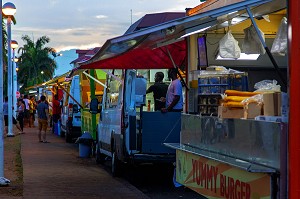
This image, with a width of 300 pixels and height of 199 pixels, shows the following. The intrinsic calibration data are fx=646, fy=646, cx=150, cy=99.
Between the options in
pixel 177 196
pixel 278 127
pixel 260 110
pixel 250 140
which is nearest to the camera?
pixel 278 127

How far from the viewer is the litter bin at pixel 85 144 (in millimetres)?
17547

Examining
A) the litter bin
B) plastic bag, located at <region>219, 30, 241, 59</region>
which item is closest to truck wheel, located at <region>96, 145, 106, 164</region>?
the litter bin

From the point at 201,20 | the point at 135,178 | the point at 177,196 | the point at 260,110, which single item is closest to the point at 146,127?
the point at 177,196

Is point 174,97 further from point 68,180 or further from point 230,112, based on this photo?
point 230,112

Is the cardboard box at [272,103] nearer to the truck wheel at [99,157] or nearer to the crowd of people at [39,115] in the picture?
the truck wheel at [99,157]

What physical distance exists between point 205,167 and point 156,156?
5.46 metres

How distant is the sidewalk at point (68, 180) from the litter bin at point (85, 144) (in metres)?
0.24

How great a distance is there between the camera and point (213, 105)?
7.18 m

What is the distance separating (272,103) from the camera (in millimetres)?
5082

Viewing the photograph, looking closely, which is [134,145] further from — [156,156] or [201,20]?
[201,20]

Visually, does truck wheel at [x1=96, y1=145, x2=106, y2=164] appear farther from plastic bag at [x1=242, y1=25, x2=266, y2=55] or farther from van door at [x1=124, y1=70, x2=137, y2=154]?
plastic bag at [x1=242, y1=25, x2=266, y2=55]

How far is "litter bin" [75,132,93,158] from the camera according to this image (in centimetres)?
1755

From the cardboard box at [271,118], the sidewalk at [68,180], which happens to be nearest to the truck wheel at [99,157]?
the sidewalk at [68,180]

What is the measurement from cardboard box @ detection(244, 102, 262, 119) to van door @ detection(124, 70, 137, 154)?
623 centimetres
